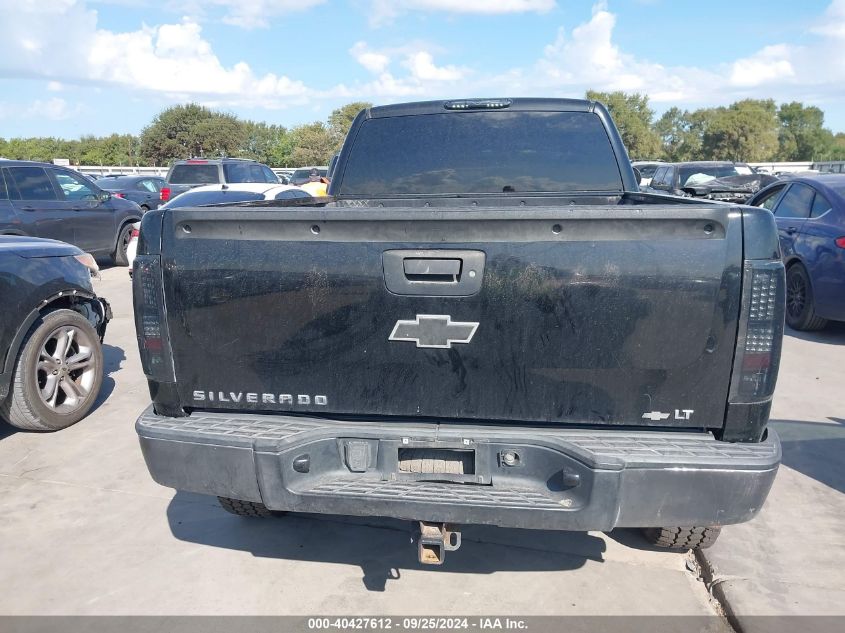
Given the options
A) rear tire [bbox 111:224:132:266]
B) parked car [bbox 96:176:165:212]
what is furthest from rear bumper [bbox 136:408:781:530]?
parked car [bbox 96:176:165:212]

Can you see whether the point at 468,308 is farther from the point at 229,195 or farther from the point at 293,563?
the point at 229,195

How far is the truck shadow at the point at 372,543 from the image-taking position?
3.60 m

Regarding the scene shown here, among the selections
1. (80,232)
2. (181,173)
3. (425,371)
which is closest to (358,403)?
(425,371)

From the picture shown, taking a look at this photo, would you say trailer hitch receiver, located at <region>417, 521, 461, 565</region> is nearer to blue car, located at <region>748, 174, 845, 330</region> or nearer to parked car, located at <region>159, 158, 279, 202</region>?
blue car, located at <region>748, 174, 845, 330</region>

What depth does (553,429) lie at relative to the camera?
8.96 feet

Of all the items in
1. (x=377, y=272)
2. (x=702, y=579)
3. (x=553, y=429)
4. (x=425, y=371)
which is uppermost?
(x=377, y=272)

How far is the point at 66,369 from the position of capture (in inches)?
214

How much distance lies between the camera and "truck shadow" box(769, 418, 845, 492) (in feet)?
15.0

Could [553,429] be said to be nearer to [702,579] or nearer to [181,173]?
[702,579]

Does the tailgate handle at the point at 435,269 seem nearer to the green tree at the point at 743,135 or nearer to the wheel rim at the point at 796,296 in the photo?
the wheel rim at the point at 796,296

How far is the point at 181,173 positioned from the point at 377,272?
15.8m

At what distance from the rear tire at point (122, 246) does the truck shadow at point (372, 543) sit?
10271 mm

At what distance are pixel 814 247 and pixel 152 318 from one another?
7341 mm

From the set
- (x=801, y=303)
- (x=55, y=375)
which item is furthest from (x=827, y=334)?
(x=55, y=375)
